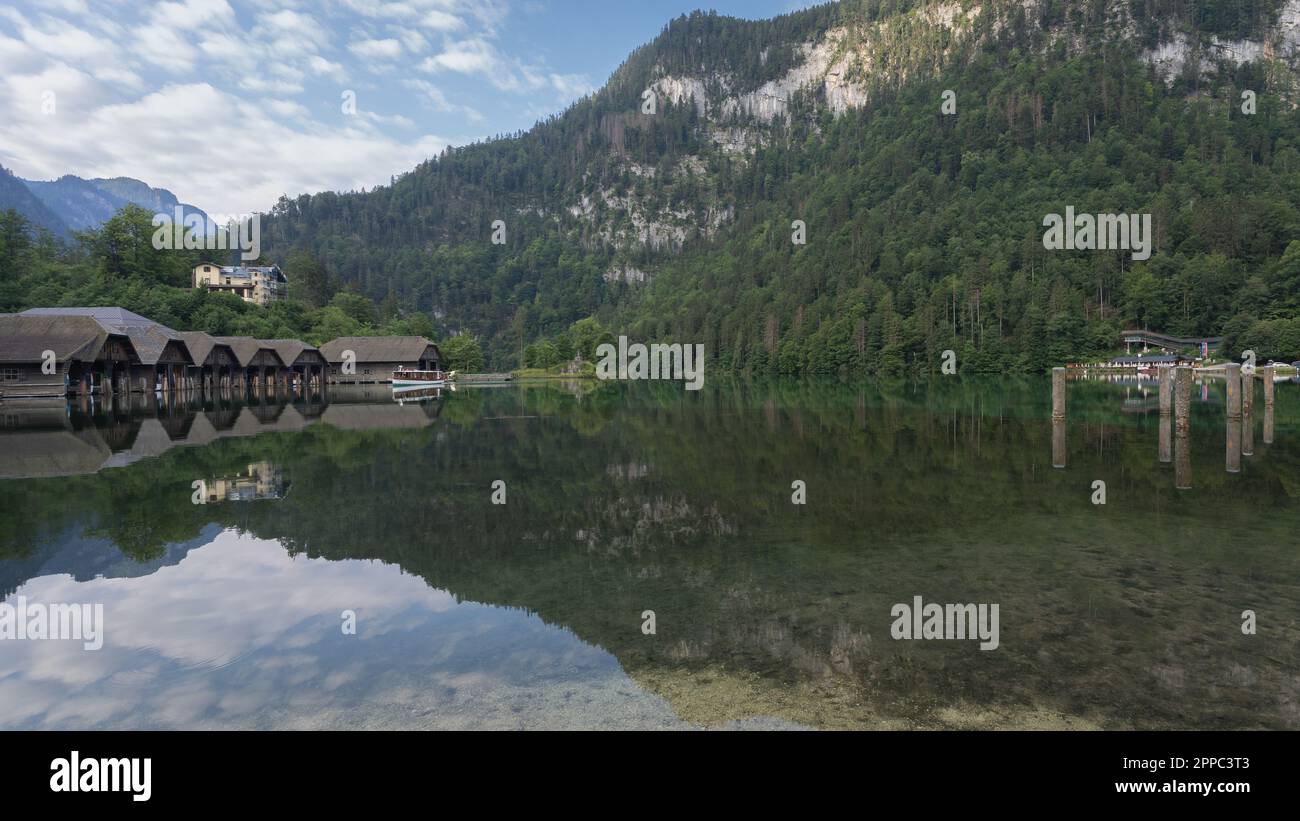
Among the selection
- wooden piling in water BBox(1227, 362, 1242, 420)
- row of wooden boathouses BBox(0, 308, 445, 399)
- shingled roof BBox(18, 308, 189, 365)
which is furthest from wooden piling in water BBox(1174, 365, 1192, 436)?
shingled roof BBox(18, 308, 189, 365)

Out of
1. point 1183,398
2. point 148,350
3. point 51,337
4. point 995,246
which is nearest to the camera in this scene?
point 1183,398

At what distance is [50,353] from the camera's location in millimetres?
50594

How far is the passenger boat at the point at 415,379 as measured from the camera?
80.8m

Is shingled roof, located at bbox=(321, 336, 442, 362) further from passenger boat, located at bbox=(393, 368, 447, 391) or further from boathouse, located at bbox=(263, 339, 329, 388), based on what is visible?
boathouse, located at bbox=(263, 339, 329, 388)

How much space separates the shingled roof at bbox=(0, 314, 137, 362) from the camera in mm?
50906

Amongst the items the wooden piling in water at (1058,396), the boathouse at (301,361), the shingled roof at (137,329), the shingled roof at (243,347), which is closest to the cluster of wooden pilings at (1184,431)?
the wooden piling in water at (1058,396)

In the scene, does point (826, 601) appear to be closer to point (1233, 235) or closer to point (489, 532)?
point (489, 532)

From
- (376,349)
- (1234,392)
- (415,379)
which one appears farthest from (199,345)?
(1234,392)

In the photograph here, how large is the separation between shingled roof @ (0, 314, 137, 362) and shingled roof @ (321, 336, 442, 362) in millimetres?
37355

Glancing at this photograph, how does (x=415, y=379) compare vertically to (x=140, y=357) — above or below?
below

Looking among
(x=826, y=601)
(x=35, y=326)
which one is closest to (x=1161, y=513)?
(x=826, y=601)

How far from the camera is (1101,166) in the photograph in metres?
138

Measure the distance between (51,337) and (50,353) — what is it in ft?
7.70

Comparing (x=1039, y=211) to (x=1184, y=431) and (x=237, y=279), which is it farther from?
(x=237, y=279)
